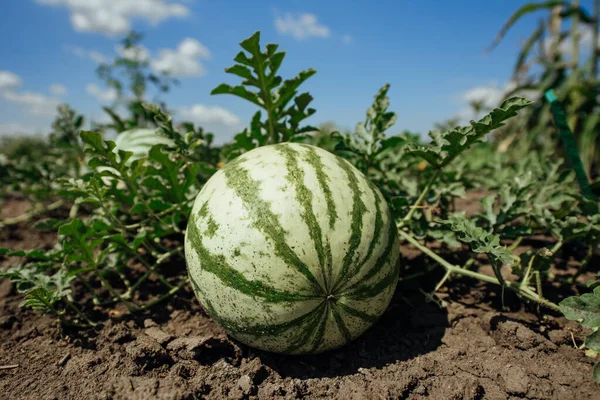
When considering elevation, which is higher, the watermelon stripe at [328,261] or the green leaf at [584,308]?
the watermelon stripe at [328,261]

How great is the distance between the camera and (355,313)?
175 cm

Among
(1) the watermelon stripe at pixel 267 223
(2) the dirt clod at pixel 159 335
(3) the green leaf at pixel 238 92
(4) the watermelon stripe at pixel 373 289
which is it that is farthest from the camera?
(3) the green leaf at pixel 238 92

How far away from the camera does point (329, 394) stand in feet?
5.52

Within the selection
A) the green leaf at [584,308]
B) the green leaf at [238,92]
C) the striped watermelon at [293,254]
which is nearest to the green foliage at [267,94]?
the green leaf at [238,92]

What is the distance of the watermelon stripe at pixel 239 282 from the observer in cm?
162

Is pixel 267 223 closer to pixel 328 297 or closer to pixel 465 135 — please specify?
pixel 328 297

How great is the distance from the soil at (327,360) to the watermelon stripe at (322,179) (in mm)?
760

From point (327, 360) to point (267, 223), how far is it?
81 centimetres

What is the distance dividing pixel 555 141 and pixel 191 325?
22.0ft

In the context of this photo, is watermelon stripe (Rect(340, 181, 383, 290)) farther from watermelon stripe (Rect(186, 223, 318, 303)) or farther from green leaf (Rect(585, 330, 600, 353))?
green leaf (Rect(585, 330, 600, 353))

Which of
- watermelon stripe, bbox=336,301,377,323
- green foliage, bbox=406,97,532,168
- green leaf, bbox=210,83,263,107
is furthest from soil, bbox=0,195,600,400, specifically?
green leaf, bbox=210,83,263,107

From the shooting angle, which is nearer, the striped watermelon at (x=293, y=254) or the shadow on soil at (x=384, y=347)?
the striped watermelon at (x=293, y=254)

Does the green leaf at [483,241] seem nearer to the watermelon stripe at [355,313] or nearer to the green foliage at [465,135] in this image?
the green foliage at [465,135]

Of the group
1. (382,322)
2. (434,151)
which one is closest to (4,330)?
(382,322)
